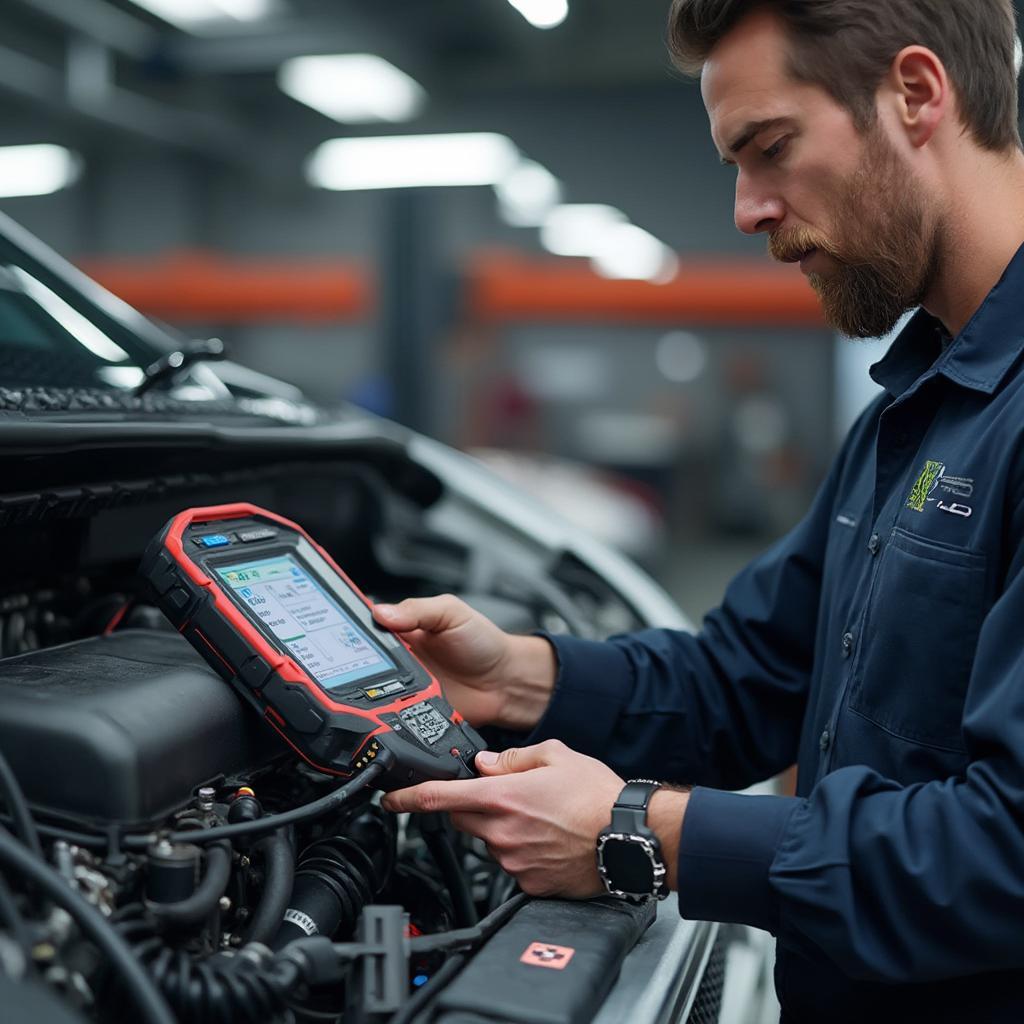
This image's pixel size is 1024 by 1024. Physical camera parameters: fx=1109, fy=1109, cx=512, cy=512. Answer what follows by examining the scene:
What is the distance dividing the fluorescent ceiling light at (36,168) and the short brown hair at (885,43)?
405 inches

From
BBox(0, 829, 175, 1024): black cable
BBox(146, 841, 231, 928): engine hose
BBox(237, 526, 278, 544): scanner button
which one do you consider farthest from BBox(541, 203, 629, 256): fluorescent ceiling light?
BBox(0, 829, 175, 1024): black cable

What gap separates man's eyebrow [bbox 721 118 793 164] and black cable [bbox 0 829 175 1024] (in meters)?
0.86

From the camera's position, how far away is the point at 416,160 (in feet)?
29.3

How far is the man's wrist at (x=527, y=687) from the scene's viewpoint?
1224 millimetres

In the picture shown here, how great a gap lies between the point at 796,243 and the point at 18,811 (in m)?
0.84

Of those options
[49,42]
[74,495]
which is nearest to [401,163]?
[49,42]

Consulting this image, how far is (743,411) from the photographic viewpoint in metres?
10.7

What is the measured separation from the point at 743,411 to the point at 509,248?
3562mm

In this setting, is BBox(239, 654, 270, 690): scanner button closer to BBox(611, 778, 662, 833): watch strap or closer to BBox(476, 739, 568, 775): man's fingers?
BBox(476, 739, 568, 775): man's fingers

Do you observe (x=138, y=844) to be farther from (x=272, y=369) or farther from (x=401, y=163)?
(x=272, y=369)

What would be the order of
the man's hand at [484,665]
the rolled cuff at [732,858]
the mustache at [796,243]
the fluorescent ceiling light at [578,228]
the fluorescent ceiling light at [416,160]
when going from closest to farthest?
the rolled cuff at [732,858] < the mustache at [796,243] < the man's hand at [484,665] < the fluorescent ceiling light at [416,160] < the fluorescent ceiling light at [578,228]

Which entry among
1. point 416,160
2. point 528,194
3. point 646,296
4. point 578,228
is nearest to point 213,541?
point 646,296

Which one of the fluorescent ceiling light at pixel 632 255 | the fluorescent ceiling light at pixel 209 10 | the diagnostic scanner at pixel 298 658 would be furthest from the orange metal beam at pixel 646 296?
the diagnostic scanner at pixel 298 658

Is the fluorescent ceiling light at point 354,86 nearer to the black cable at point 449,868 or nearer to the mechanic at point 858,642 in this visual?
the mechanic at point 858,642
